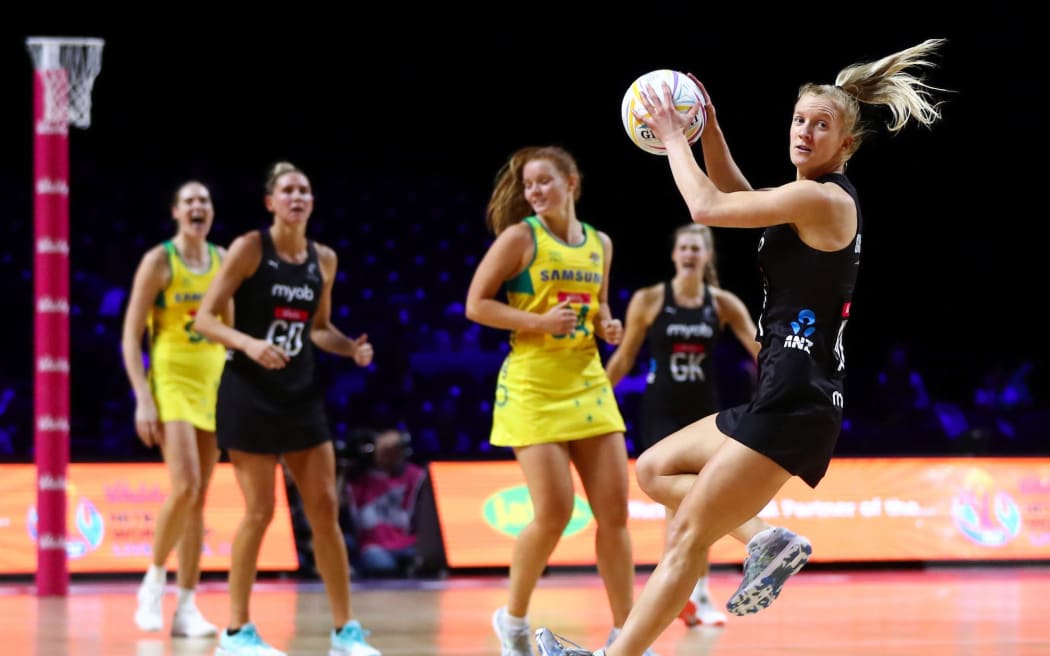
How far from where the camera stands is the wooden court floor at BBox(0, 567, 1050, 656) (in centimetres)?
539

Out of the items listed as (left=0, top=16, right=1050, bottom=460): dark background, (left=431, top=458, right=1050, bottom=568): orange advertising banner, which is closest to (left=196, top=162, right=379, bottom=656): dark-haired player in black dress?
(left=431, top=458, right=1050, bottom=568): orange advertising banner

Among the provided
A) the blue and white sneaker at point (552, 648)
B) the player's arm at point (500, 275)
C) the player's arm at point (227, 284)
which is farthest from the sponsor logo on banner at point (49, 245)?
the blue and white sneaker at point (552, 648)

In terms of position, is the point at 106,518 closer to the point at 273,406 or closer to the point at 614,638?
the point at 273,406

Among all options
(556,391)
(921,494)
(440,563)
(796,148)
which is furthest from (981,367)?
(796,148)

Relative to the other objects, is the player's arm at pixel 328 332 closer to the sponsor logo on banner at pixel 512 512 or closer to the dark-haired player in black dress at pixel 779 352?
the dark-haired player in black dress at pixel 779 352

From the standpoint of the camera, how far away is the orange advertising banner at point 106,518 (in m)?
8.76

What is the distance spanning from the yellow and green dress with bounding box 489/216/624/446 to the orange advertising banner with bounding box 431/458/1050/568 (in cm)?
433

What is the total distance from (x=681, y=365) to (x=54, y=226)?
4.15 m

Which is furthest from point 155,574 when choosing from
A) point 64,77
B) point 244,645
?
point 64,77

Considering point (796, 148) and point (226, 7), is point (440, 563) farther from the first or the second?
point (226, 7)

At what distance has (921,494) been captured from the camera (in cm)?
961

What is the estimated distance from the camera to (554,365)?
484 centimetres

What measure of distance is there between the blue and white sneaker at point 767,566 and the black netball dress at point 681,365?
340 cm

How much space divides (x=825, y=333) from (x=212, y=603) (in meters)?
5.16
